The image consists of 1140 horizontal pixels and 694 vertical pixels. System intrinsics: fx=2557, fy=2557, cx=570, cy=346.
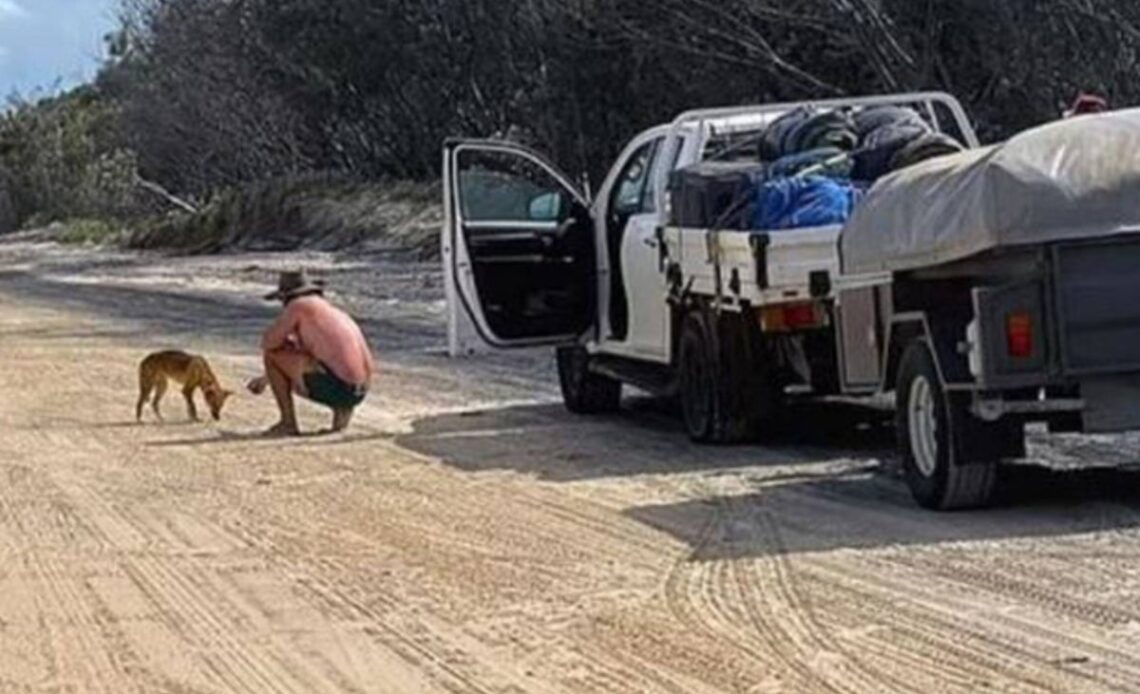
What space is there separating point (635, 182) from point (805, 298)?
313 cm

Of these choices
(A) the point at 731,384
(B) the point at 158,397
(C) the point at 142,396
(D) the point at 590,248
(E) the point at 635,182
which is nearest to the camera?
(A) the point at 731,384

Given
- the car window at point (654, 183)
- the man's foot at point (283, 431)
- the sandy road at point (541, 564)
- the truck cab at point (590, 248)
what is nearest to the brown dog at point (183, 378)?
the sandy road at point (541, 564)

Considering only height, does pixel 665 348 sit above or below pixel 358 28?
below

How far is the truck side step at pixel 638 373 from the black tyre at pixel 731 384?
810 millimetres

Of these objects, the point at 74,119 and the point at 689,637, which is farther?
the point at 74,119

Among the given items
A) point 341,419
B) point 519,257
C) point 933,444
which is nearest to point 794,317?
point 933,444

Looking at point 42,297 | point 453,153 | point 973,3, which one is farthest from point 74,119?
point 453,153

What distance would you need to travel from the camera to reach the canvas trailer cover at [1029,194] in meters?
11.3

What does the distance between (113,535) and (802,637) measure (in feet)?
15.5

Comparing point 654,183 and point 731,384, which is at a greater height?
point 654,183

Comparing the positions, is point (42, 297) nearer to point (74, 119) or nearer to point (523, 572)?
point (523, 572)

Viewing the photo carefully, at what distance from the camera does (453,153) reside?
685 inches

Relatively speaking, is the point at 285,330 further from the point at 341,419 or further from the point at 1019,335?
the point at 1019,335

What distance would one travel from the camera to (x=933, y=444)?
12.2m
